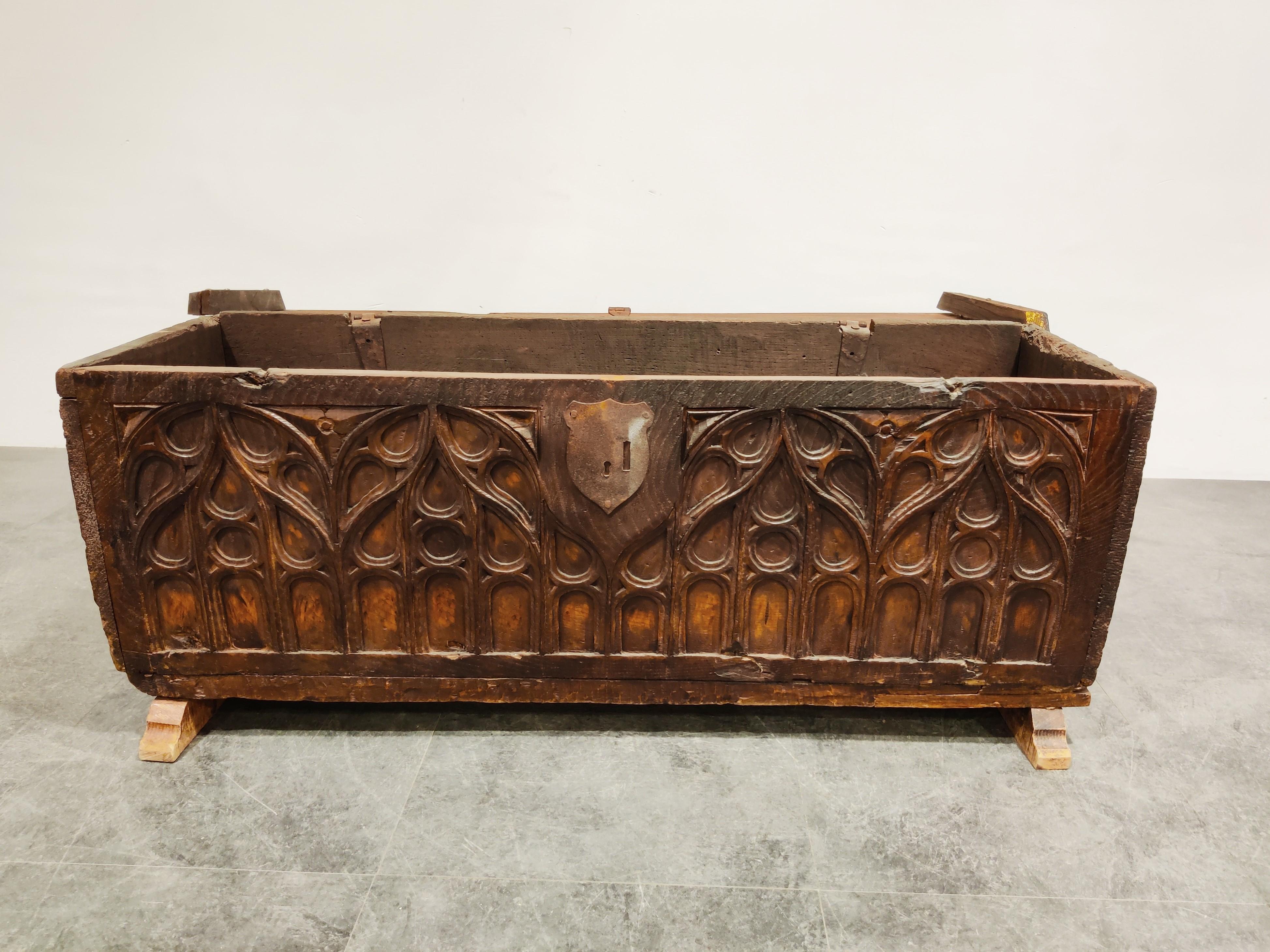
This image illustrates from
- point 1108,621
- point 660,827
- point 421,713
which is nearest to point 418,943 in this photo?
point 660,827

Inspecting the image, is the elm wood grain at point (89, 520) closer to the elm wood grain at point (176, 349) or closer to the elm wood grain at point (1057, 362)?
the elm wood grain at point (176, 349)

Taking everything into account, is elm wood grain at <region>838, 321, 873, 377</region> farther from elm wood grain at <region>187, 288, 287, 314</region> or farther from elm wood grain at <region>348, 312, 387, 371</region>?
elm wood grain at <region>187, 288, 287, 314</region>

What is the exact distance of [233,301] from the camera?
2.59 m

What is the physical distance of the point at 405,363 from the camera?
2.60m

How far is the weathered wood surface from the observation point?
1.78m

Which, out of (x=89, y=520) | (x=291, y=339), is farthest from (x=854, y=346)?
(x=89, y=520)

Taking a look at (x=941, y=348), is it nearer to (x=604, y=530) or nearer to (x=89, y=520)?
(x=604, y=530)

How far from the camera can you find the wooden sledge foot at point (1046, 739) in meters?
2.03

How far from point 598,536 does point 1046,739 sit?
1.20 m

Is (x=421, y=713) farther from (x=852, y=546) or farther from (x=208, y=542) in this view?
(x=852, y=546)

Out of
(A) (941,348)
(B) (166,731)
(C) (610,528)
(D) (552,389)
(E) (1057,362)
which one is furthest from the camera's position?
(A) (941,348)

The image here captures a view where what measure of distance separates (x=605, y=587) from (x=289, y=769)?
860 millimetres

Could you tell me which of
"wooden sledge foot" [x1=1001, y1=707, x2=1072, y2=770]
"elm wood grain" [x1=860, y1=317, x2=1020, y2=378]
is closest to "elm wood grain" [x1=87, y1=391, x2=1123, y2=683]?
"wooden sledge foot" [x1=1001, y1=707, x2=1072, y2=770]

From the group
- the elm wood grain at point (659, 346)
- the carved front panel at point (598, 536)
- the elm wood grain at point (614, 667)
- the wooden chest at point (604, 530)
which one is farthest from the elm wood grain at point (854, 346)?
the elm wood grain at point (614, 667)
